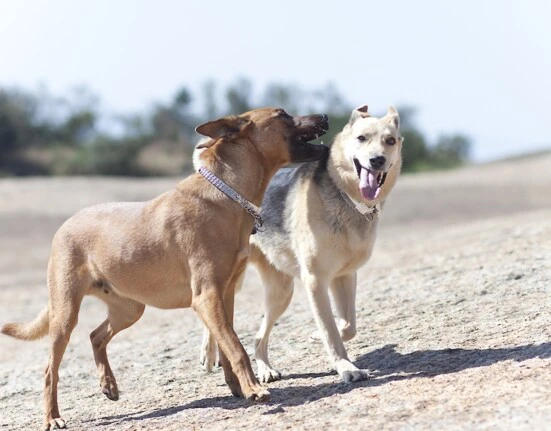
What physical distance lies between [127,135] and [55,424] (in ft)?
176

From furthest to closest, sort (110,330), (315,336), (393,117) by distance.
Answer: (315,336)
(110,330)
(393,117)

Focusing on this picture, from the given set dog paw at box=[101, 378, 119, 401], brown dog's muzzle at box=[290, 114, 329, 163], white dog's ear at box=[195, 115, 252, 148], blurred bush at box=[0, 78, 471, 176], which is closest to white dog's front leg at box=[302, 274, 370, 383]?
brown dog's muzzle at box=[290, 114, 329, 163]

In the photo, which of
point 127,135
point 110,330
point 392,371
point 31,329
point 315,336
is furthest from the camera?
point 127,135

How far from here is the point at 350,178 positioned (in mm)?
8000

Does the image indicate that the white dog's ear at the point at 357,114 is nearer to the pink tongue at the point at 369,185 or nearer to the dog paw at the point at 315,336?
the pink tongue at the point at 369,185

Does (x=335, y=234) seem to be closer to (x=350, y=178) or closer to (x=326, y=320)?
(x=350, y=178)

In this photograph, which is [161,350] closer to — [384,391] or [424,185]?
[384,391]

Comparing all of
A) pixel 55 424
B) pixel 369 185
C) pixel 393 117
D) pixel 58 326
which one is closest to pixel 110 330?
pixel 58 326

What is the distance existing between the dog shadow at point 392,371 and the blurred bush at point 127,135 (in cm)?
3994

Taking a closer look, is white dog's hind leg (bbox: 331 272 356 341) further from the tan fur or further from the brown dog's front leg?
the brown dog's front leg

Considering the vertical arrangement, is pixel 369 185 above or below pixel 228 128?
below

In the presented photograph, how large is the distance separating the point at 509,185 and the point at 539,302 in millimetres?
27794

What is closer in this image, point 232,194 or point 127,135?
point 232,194

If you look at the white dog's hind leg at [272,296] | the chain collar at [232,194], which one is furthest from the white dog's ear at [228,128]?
the white dog's hind leg at [272,296]
